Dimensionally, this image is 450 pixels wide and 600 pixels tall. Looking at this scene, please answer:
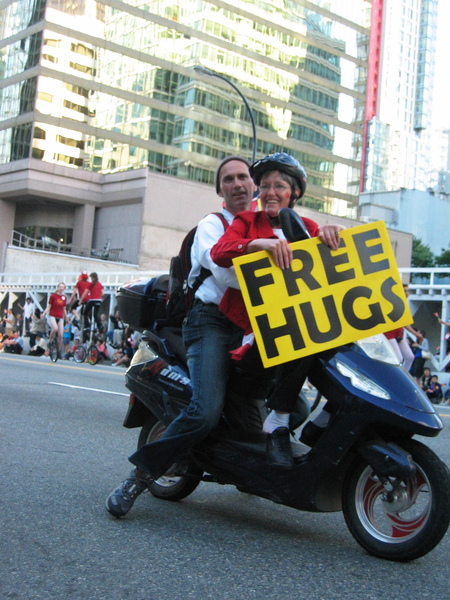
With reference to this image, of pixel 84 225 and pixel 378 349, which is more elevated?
pixel 84 225

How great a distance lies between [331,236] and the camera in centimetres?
374

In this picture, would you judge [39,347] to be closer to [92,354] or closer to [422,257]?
[92,354]

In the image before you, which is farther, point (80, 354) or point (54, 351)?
point (80, 354)

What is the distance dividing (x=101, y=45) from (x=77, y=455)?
5982cm

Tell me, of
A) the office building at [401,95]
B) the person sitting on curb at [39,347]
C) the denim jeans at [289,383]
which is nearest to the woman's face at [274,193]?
the denim jeans at [289,383]

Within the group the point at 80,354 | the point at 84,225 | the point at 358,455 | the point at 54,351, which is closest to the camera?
the point at 358,455

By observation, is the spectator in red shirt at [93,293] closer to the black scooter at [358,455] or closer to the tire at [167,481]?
the tire at [167,481]

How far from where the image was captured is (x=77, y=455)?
5.89 metres

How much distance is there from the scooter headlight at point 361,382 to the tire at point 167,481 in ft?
4.12

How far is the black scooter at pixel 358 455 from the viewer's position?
331cm

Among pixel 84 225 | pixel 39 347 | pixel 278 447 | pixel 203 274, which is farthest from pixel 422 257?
pixel 278 447

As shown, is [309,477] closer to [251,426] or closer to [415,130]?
[251,426]

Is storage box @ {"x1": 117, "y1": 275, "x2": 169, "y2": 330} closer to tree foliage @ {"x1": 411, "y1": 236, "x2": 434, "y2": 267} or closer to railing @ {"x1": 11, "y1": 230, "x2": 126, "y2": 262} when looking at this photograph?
railing @ {"x1": 11, "y1": 230, "x2": 126, "y2": 262}

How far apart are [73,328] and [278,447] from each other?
20726mm
